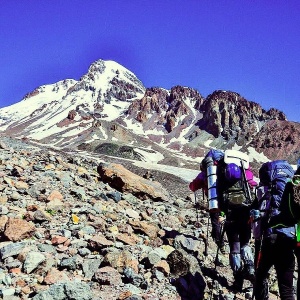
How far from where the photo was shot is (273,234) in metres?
4.30

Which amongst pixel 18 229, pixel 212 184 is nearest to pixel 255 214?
pixel 212 184

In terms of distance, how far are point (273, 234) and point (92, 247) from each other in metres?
3.08

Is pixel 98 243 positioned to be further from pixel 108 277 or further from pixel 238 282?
pixel 238 282

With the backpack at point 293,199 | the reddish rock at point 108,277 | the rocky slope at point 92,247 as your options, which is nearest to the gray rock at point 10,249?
the rocky slope at point 92,247

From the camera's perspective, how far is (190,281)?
18.2 ft

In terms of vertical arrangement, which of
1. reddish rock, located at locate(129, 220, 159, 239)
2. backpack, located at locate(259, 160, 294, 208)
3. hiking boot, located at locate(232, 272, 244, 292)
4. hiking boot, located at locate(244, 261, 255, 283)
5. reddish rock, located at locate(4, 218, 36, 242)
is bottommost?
hiking boot, located at locate(232, 272, 244, 292)

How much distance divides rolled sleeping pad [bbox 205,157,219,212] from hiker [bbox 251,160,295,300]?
999 mm

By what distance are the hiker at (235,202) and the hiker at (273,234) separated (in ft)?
2.11

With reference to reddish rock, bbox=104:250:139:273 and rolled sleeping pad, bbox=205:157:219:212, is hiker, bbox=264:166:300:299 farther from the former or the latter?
reddish rock, bbox=104:250:139:273

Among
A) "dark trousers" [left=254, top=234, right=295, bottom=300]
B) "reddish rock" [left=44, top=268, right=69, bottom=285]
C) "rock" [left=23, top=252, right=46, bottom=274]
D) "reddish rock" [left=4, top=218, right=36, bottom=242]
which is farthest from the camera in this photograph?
"reddish rock" [left=4, top=218, right=36, bottom=242]

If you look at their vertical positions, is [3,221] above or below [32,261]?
above

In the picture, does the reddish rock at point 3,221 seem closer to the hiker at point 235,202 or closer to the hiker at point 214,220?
the hiker at point 235,202

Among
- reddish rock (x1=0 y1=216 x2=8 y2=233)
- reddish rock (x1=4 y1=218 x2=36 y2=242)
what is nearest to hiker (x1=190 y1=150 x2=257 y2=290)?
reddish rock (x1=4 y1=218 x2=36 y2=242)

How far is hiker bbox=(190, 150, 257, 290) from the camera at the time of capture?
221 inches
